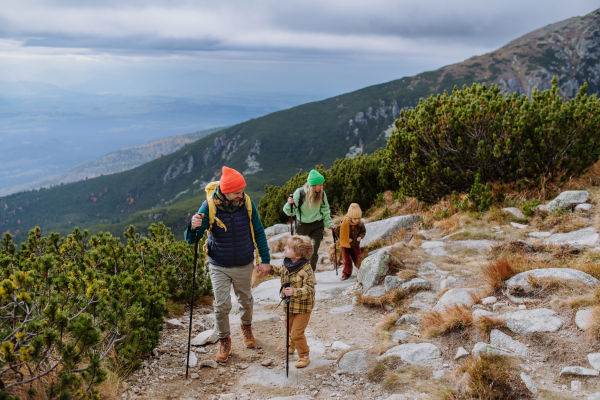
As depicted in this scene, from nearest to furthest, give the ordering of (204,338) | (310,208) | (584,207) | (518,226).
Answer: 1. (204,338)
2. (310,208)
3. (584,207)
4. (518,226)

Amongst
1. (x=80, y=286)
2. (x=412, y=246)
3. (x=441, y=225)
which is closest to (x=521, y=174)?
(x=441, y=225)

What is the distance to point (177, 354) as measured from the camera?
17.6ft

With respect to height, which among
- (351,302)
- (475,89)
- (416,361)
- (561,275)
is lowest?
(351,302)

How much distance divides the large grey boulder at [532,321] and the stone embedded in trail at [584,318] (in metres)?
0.19

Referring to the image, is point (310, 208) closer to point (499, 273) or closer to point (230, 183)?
point (230, 183)

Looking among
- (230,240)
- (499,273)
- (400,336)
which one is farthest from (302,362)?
(499,273)

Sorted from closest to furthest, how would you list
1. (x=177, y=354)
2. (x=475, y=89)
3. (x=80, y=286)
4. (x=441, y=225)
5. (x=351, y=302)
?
1. (x=80, y=286)
2. (x=177, y=354)
3. (x=351, y=302)
4. (x=441, y=225)
5. (x=475, y=89)

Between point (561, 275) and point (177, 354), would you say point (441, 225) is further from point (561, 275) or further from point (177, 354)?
point (177, 354)

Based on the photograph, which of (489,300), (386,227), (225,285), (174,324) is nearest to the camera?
(225,285)

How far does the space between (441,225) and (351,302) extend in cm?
447

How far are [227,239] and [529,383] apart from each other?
3770mm

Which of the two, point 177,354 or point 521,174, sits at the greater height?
point 521,174

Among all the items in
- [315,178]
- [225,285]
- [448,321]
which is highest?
[315,178]

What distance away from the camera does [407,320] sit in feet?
18.6
